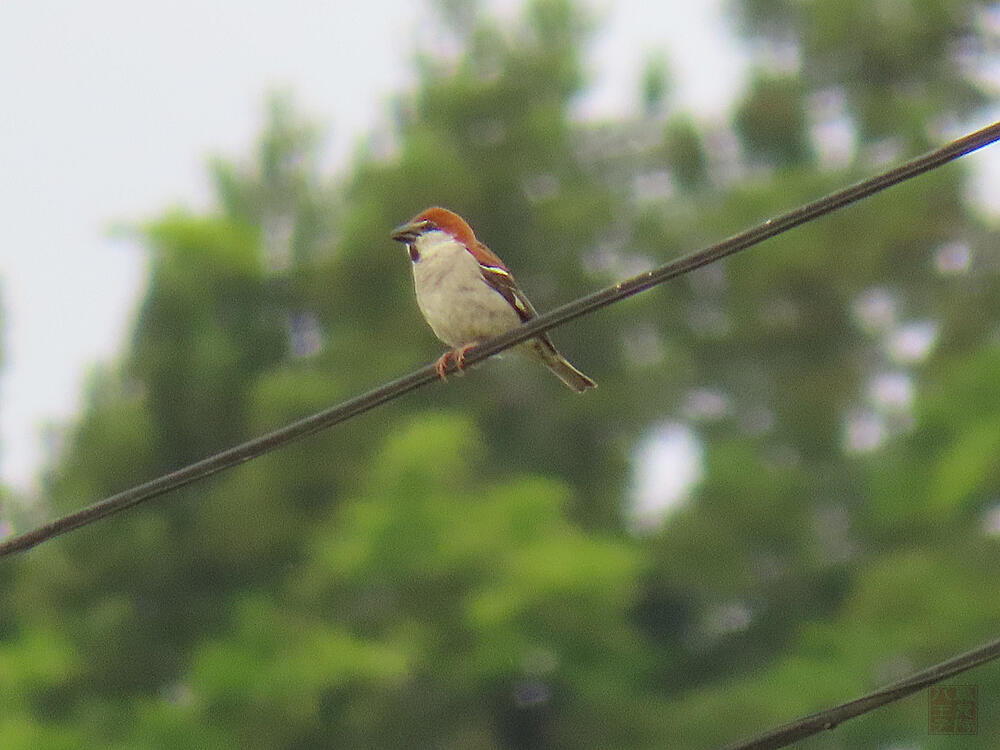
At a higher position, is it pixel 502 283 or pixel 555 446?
pixel 555 446

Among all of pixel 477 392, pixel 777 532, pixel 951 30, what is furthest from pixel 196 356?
pixel 951 30

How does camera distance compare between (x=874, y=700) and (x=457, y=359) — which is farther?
(x=457, y=359)

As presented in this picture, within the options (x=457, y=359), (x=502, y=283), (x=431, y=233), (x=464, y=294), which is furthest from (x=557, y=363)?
(x=457, y=359)

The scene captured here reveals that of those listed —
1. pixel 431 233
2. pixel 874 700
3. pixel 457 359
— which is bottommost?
pixel 874 700

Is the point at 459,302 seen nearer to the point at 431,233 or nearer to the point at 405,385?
the point at 431,233

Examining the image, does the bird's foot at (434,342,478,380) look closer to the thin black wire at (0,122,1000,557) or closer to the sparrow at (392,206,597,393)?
the sparrow at (392,206,597,393)

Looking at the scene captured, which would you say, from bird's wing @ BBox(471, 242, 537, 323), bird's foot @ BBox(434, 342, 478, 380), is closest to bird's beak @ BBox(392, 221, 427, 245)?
bird's wing @ BBox(471, 242, 537, 323)

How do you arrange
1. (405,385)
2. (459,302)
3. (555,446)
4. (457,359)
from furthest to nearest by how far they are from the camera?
(555,446)
(459,302)
(457,359)
(405,385)
